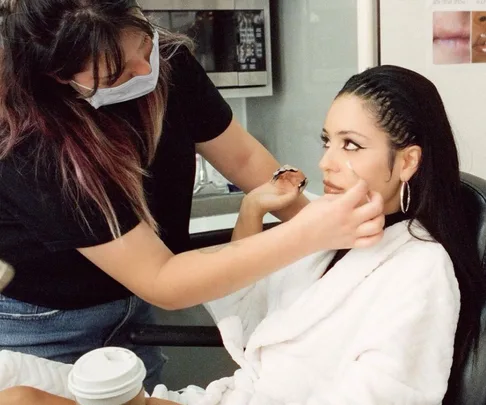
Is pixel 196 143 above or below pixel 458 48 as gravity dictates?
below

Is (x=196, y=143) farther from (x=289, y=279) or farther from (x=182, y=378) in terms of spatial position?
(x=182, y=378)

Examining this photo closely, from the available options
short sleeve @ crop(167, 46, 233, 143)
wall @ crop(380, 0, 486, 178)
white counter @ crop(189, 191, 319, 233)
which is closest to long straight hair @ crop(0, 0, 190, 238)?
short sleeve @ crop(167, 46, 233, 143)

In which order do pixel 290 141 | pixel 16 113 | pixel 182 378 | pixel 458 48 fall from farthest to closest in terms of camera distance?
pixel 290 141, pixel 182 378, pixel 458 48, pixel 16 113

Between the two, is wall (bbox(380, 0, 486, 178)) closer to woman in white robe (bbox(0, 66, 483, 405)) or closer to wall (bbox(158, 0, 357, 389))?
wall (bbox(158, 0, 357, 389))

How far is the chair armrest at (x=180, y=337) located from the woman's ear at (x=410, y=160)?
1.59 feet

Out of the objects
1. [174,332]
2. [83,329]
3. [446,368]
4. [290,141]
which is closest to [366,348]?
[446,368]

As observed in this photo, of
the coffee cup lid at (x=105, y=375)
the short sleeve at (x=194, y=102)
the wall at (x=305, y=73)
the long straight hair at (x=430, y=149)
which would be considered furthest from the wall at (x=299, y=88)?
the coffee cup lid at (x=105, y=375)

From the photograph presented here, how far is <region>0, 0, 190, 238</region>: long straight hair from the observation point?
83cm

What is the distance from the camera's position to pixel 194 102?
1184mm

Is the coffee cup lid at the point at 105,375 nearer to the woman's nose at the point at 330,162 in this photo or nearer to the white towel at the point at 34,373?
the white towel at the point at 34,373

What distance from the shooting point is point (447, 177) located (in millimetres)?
936

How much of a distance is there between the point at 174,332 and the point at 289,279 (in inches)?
10.0

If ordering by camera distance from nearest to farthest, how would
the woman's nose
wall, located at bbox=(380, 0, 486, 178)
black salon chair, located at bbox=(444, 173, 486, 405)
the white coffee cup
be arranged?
the white coffee cup → black salon chair, located at bbox=(444, 173, 486, 405) → the woman's nose → wall, located at bbox=(380, 0, 486, 178)

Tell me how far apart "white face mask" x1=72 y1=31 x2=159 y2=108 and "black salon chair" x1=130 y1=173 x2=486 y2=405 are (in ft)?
A: 1.53
